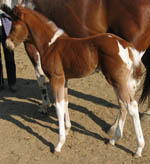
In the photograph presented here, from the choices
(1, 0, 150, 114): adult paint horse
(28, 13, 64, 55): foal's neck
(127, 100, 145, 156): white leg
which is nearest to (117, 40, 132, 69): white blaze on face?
(127, 100, 145, 156): white leg

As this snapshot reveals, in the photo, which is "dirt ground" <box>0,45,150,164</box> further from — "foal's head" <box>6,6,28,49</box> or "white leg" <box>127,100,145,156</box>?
"foal's head" <box>6,6,28,49</box>

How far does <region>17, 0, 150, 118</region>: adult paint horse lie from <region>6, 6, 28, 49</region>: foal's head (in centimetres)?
77

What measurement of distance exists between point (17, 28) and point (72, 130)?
1.70m

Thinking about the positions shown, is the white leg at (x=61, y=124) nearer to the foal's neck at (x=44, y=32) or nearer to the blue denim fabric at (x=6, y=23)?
the foal's neck at (x=44, y=32)

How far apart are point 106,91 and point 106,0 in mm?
1977

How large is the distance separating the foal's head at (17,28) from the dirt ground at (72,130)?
1386 mm

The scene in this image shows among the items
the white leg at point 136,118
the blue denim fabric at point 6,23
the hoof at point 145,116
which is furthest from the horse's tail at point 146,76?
the blue denim fabric at point 6,23

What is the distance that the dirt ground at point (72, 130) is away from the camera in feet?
10.9

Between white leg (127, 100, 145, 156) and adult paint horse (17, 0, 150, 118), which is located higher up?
adult paint horse (17, 0, 150, 118)

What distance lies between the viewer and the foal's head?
3205 mm

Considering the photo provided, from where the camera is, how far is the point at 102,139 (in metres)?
3.66

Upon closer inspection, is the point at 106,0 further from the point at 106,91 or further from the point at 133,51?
the point at 106,91

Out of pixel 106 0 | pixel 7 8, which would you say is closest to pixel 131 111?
pixel 106 0

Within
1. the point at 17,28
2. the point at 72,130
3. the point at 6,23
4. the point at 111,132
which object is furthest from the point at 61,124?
the point at 6,23
